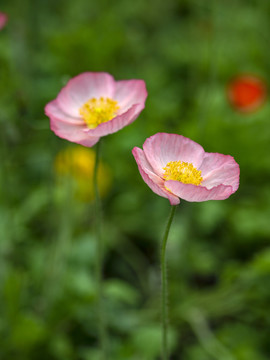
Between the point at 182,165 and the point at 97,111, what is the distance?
0.25 metres

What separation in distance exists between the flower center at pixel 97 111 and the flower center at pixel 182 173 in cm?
20

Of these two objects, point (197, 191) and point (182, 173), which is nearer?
point (197, 191)

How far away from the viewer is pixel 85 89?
3.74ft

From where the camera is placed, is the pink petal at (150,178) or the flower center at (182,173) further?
the flower center at (182,173)

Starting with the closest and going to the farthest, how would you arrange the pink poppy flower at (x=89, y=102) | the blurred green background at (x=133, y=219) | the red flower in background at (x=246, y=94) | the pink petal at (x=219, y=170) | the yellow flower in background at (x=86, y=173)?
the pink petal at (x=219, y=170) < the pink poppy flower at (x=89, y=102) < the blurred green background at (x=133, y=219) < the yellow flower in background at (x=86, y=173) < the red flower in background at (x=246, y=94)

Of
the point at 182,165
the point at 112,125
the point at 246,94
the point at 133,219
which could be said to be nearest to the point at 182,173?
the point at 182,165

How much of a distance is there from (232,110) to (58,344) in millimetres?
1372

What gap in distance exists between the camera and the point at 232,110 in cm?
234

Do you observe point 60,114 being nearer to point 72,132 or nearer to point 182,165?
point 72,132

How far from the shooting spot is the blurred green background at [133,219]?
144 centimetres

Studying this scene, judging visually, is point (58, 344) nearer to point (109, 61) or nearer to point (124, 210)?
point (124, 210)

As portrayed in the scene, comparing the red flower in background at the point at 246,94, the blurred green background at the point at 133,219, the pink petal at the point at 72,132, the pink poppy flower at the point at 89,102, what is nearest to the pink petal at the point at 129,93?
the pink poppy flower at the point at 89,102

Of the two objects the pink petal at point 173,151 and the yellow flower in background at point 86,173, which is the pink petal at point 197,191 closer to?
the pink petal at point 173,151

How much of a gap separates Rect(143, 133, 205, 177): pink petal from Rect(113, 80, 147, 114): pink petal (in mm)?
121
